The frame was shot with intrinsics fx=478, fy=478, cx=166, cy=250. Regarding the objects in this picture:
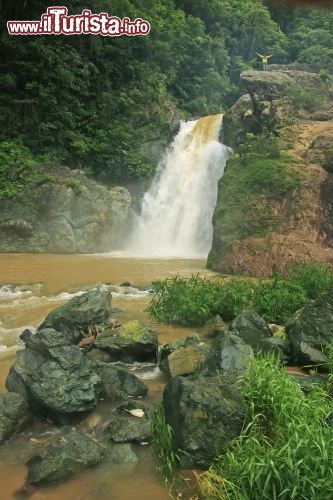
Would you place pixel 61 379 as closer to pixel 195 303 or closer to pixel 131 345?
pixel 131 345

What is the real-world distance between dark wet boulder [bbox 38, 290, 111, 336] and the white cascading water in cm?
891

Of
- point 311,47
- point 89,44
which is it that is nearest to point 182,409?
point 89,44

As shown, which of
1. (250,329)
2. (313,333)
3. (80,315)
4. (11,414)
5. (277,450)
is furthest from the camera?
(80,315)

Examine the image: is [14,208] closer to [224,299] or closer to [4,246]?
[4,246]

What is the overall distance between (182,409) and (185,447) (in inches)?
10.2

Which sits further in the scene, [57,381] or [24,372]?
[24,372]

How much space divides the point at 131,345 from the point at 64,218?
11492 mm

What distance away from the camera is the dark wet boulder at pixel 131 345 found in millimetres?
5652

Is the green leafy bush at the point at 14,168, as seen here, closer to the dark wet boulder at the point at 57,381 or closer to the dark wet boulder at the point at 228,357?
the dark wet boulder at the point at 57,381

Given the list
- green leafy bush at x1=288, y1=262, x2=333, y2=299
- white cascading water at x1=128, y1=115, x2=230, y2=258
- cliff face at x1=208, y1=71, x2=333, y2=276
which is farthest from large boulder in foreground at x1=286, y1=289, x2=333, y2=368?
white cascading water at x1=128, y1=115, x2=230, y2=258

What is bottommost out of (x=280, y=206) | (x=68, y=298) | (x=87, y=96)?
(x=68, y=298)

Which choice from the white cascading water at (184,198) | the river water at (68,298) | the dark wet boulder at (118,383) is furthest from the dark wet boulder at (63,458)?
the white cascading water at (184,198)

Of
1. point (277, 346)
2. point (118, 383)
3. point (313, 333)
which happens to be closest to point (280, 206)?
point (313, 333)

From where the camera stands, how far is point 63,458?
136 inches
